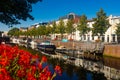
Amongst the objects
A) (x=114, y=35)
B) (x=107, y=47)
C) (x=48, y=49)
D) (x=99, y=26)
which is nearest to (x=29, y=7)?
(x=107, y=47)

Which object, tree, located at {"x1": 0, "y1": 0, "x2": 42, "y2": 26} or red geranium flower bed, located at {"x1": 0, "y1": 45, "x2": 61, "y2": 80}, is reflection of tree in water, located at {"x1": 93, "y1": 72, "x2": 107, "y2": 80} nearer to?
tree, located at {"x1": 0, "y1": 0, "x2": 42, "y2": 26}

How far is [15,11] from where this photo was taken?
69.6 ft

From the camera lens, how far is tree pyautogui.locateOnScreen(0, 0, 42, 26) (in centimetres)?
2027

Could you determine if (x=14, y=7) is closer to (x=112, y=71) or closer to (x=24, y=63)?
(x=24, y=63)

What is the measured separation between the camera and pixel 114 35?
335 feet

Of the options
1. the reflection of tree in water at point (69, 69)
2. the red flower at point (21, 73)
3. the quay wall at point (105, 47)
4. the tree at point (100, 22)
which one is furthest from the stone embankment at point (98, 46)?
the red flower at point (21, 73)

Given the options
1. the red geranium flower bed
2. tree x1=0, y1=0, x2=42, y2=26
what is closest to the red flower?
the red geranium flower bed

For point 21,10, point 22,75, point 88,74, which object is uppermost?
point 21,10

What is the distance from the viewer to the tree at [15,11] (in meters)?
20.3

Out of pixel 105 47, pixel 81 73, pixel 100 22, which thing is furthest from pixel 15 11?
pixel 100 22

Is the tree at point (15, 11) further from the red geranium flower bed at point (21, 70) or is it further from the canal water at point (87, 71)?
the red geranium flower bed at point (21, 70)

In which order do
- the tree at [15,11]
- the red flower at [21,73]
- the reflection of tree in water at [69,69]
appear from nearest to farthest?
the red flower at [21,73] < the tree at [15,11] < the reflection of tree in water at [69,69]

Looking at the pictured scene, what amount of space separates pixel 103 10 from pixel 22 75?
8555 centimetres

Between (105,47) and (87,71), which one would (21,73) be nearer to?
(87,71)
